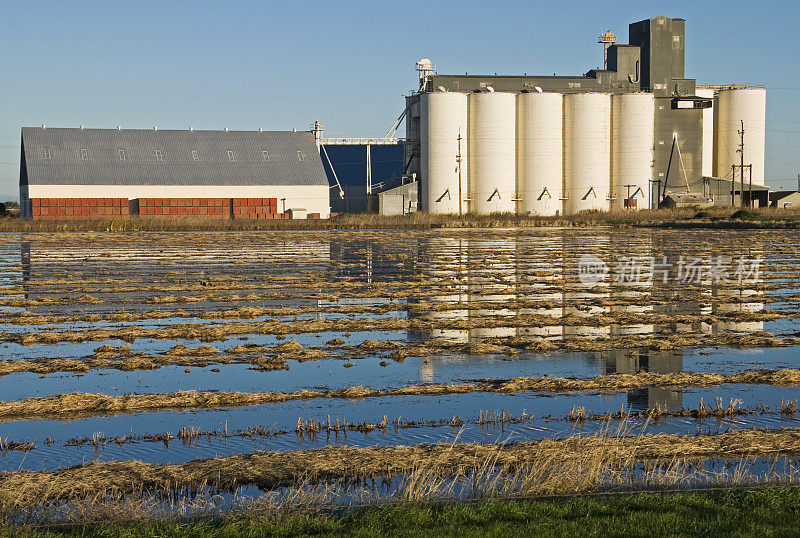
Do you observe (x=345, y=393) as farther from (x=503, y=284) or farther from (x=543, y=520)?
(x=503, y=284)

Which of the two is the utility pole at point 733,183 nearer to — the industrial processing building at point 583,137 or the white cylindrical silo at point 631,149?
the industrial processing building at point 583,137

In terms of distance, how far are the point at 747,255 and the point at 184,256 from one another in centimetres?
2465

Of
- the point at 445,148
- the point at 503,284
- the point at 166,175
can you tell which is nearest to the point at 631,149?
the point at 445,148

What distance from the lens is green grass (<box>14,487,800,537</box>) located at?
24.4 ft

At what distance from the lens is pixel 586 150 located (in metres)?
83.5

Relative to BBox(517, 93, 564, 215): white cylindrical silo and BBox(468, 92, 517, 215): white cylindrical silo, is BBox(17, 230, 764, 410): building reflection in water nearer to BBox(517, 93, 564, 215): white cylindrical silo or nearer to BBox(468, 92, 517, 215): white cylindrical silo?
BBox(468, 92, 517, 215): white cylindrical silo

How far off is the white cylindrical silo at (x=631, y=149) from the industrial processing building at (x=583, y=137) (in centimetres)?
9

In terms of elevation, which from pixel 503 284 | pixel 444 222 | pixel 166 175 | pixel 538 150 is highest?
pixel 538 150

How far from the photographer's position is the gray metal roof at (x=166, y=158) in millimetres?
81500

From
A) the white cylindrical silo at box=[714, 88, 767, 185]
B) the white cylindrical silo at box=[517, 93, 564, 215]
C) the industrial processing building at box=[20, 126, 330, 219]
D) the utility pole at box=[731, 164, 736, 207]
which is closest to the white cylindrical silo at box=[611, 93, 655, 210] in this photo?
the white cylindrical silo at box=[517, 93, 564, 215]

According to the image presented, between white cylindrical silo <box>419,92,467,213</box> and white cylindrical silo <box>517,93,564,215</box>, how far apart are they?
5155 mm

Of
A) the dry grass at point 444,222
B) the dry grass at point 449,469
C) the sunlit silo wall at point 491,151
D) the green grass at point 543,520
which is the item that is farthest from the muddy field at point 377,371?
the sunlit silo wall at point 491,151

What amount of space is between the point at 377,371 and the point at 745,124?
83760 millimetres

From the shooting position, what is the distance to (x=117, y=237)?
202 feet
